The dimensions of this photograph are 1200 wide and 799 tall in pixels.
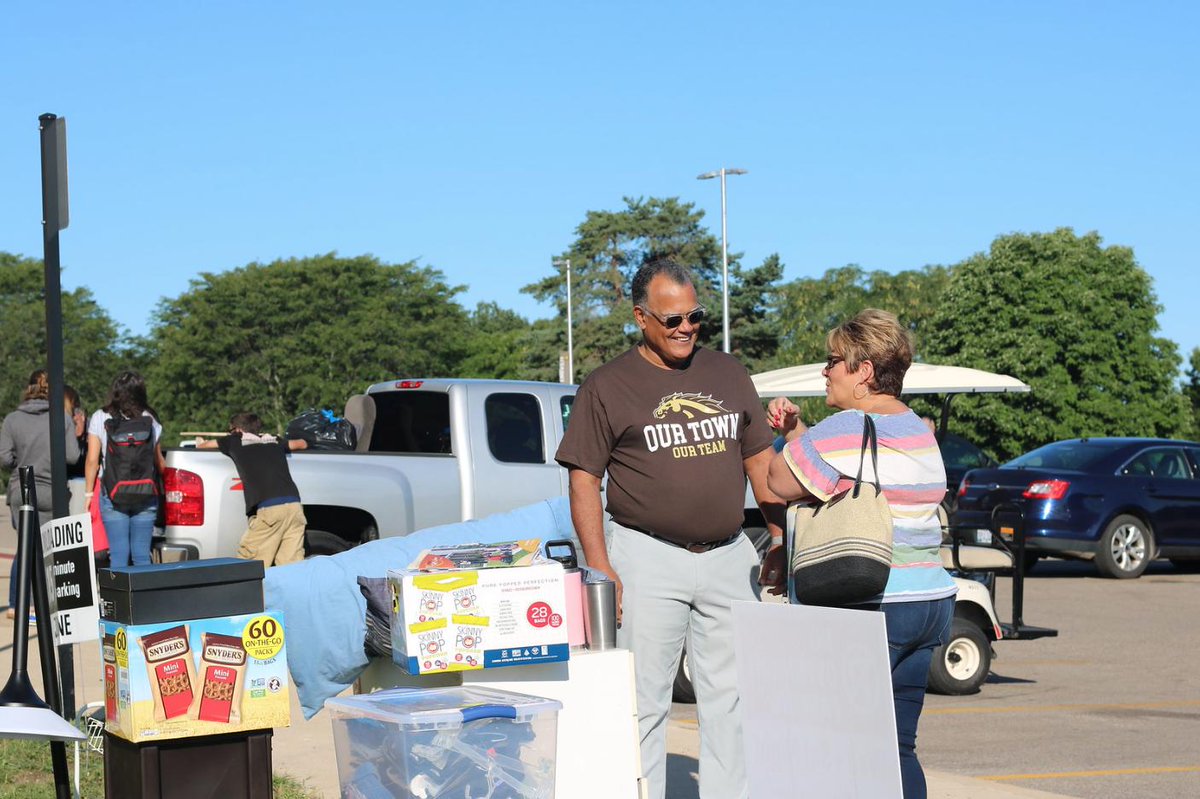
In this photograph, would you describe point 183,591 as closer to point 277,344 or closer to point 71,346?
point 277,344

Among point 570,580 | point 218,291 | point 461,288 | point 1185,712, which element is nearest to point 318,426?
point 1185,712

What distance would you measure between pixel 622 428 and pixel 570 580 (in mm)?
660

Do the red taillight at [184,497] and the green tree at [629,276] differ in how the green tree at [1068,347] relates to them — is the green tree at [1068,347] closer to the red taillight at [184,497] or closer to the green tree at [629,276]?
the green tree at [629,276]

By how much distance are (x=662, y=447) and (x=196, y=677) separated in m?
1.70

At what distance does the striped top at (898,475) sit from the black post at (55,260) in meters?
3.72

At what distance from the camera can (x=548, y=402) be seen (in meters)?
11.6

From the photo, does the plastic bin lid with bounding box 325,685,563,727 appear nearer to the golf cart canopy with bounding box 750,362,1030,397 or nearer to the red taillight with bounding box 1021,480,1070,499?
the golf cart canopy with bounding box 750,362,1030,397

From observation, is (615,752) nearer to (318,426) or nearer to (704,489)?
(704,489)

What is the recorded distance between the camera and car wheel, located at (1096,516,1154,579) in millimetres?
16266

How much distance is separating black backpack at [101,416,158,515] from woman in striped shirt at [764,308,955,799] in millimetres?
7171

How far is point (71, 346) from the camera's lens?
6819 cm

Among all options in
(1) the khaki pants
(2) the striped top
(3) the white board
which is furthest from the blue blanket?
(1) the khaki pants

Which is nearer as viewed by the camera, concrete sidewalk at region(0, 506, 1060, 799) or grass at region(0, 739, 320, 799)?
grass at region(0, 739, 320, 799)

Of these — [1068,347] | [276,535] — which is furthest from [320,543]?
[1068,347]
